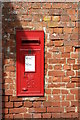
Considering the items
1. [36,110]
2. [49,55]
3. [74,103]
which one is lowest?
[36,110]

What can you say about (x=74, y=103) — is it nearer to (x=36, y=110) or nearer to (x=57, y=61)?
(x=36, y=110)

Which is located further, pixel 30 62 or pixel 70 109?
pixel 70 109

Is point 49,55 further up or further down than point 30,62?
further up

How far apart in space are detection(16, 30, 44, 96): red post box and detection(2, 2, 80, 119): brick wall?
0.33 feet

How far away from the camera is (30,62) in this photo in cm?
457

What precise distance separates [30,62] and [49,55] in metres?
0.40

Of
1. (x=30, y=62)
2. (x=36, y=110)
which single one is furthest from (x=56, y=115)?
(x=30, y=62)

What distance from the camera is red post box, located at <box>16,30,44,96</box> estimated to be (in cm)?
454

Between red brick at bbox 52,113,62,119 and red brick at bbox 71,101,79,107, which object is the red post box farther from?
red brick at bbox 71,101,79,107

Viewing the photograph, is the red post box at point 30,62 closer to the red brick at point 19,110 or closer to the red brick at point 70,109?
the red brick at point 19,110

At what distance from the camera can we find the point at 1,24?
4.60m

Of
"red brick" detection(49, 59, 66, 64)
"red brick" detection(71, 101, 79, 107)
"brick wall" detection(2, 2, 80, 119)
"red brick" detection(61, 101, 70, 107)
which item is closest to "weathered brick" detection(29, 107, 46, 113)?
"brick wall" detection(2, 2, 80, 119)

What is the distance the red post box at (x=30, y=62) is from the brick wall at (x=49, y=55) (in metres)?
0.10

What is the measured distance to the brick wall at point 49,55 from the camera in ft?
15.1
